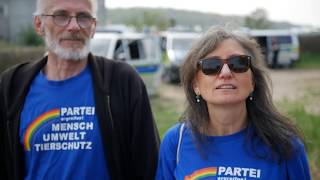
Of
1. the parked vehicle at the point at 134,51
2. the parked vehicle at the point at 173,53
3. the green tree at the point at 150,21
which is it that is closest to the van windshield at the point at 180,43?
the parked vehicle at the point at 173,53

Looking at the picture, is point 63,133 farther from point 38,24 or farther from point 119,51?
point 119,51

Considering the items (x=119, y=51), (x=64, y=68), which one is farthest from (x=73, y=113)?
(x=119, y=51)

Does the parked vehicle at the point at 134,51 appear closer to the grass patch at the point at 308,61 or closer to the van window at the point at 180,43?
the van window at the point at 180,43

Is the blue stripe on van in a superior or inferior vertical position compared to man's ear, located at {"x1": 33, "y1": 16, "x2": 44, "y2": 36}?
inferior

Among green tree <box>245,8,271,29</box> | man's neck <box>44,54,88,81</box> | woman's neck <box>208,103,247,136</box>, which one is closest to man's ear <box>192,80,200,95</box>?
woman's neck <box>208,103,247,136</box>

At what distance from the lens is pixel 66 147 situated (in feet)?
8.95

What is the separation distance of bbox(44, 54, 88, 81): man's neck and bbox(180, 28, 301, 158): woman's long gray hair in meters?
0.59

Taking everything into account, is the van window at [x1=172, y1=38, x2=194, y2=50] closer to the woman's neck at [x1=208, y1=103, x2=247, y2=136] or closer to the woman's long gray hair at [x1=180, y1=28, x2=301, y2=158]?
the woman's long gray hair at [x1=180, y1=28, x2=301, y2=158]

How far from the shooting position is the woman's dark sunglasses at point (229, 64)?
2.41 meters

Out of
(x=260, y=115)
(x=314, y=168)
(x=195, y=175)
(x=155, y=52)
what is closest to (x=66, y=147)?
(x=195, y=175)

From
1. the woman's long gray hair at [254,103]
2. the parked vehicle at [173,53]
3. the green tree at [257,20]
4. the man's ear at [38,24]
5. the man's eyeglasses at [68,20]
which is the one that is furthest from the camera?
the green tree at [257,20]

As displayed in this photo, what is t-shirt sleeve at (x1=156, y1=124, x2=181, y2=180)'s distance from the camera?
254cm

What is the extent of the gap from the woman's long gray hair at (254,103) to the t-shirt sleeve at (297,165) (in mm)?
44

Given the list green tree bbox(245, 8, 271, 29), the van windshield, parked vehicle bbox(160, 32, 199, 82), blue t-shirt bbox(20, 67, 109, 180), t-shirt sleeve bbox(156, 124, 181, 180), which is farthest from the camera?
green tree bbox(245, 8, 271, 29)
